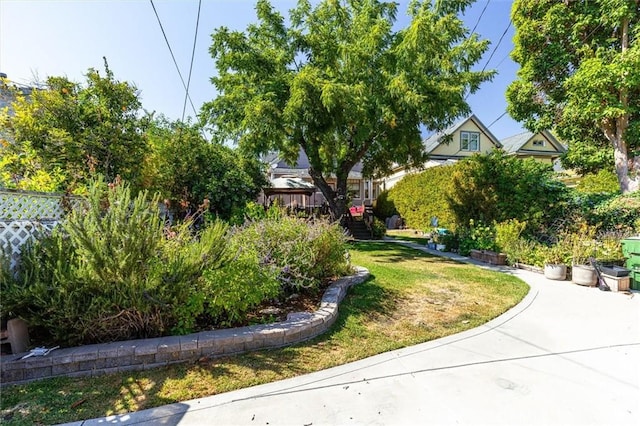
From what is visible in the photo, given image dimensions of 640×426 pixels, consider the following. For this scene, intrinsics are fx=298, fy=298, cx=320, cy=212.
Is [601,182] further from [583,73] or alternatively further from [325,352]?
[325,352]

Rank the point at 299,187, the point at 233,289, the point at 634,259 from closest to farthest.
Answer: the point at 233,289 → the point at 634,259 → the point at 299,187

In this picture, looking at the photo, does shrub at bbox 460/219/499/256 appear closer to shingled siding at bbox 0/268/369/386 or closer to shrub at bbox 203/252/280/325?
shingled siding at bbox 0/268/369/386

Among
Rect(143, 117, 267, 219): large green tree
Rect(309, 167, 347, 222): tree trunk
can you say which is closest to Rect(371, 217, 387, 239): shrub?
Rect(309, 167, 347, 222): tree trunk

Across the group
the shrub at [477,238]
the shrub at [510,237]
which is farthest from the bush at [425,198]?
the shrub at [510,237]

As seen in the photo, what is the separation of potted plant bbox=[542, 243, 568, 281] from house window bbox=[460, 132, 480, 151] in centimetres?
1910

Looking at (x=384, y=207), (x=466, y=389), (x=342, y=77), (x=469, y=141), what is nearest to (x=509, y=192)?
(x=342, y=77)

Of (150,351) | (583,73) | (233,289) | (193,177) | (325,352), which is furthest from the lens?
(193,177)

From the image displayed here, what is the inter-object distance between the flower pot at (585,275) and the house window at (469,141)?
20115 mm

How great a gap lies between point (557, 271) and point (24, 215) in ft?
31.6

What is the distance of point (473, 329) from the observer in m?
4.13

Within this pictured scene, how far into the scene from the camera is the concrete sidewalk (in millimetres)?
2383

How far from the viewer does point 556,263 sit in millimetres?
6828

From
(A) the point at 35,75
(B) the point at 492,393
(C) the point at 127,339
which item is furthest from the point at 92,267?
(A) the point at 35,75

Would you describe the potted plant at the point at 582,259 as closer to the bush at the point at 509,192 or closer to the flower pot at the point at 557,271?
the flower pot at the point at 557,271
